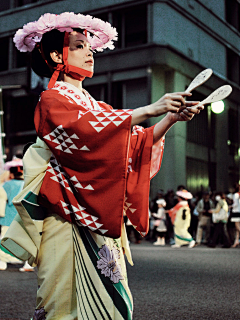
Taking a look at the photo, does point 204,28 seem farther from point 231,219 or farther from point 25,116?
point 231,219

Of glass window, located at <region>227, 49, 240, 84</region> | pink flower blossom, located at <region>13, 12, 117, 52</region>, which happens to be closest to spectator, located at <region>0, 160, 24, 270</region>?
pink flower blossom, located at <region>13, 12, 117, 52</region>

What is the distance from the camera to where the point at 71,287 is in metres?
2.28

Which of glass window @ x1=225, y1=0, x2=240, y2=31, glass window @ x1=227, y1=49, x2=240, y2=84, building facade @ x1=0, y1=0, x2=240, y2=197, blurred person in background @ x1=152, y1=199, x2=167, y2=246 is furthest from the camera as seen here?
glass window @ x1=227, y1=49, x2=240, y2=84

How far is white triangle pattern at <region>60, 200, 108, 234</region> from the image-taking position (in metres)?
2.20

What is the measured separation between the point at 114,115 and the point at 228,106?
2615 centimetres

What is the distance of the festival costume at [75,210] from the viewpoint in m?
2.17

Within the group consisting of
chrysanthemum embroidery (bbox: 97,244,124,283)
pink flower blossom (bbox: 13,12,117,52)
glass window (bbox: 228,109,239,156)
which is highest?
glass window (bbox: 228,109,239,156)

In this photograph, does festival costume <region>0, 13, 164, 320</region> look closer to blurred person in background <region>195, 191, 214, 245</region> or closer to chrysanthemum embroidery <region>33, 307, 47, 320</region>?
chrysanthemum embroidery <region>33, 307, 47, 320</region>

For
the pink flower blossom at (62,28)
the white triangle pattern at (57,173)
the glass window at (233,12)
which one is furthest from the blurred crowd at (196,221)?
the glass window at (233,12)

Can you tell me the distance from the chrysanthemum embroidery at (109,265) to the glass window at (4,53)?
26044 millimetres

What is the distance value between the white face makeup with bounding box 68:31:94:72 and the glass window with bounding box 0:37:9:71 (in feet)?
83.4

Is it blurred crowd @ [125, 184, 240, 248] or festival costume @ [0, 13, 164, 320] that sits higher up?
festival costume @ [0, 13, 164, 320]

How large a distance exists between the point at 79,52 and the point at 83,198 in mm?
902

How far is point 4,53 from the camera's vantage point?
26.9 m
